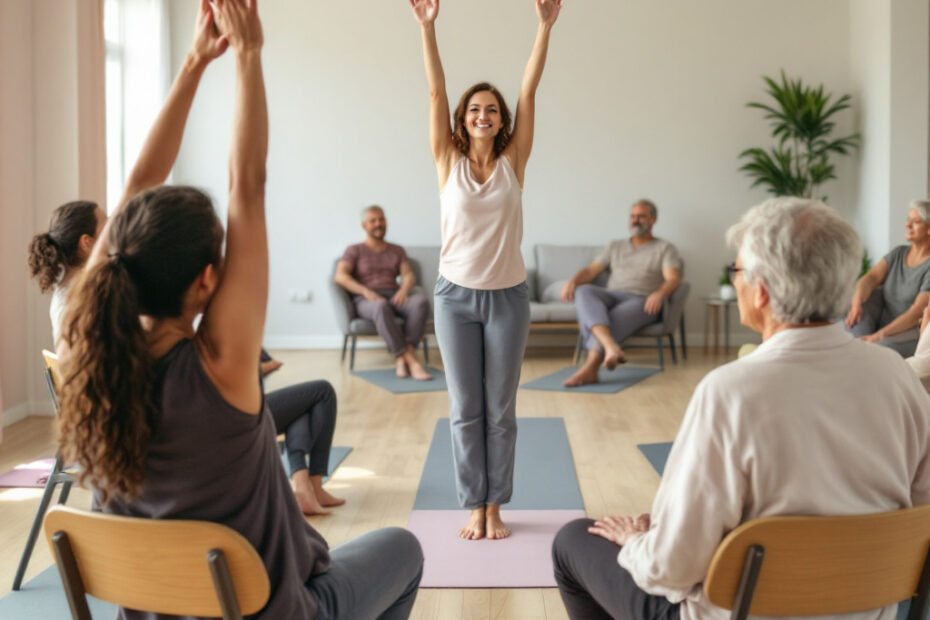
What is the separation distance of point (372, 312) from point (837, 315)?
5.26m

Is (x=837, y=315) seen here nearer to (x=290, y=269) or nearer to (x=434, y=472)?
(x=434, y=472)

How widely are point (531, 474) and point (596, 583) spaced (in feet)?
6.97

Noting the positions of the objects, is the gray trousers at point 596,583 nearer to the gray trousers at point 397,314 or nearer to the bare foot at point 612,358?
the bare foot at point 612,358

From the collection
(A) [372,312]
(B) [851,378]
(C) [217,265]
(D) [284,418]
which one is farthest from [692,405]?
(A) [372,312]

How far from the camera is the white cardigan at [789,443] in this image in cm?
128

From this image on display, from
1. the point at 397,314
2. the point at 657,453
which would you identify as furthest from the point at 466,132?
the point at 397,314

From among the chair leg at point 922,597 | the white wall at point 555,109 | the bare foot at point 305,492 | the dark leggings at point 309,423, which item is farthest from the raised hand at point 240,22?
the white wall at point 555,109

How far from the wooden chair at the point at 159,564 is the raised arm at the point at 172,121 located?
1.69 ft

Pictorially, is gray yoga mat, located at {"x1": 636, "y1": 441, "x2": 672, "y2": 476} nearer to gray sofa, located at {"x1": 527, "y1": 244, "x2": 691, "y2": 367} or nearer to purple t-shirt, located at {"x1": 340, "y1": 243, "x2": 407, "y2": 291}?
gray sofa, located at {"x1": 527, "y1": 244, "x2": 691, "y2": 367}

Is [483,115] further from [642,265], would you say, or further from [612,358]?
[642,265]

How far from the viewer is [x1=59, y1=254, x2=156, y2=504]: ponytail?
3.97ft

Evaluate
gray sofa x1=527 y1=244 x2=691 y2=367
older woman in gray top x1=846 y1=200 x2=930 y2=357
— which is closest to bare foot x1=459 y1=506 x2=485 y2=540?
older woman in gray top x1=846 y1=200 x2=930 y2=357

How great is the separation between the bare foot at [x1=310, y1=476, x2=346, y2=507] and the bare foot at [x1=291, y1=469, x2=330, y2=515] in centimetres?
4

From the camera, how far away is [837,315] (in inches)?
54.1
